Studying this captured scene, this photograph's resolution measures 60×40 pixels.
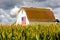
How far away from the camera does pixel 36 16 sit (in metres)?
42.4

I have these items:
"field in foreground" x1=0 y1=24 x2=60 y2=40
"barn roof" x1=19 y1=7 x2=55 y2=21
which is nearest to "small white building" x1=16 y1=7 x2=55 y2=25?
"barn roof" x1=19 y1=7 x2=55 y2=21

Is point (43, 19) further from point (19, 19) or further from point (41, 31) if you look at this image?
point (41, 31)

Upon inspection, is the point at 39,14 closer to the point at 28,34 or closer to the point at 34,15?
the point at 34,15

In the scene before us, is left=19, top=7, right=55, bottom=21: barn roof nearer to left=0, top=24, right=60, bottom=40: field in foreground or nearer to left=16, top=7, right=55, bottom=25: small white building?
left=16, top=7, right=55, bottom=25: small white building

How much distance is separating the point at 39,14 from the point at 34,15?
49.4 inches

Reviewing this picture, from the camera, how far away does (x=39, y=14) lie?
4338 cm

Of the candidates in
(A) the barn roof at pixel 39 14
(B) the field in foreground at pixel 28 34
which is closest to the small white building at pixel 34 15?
(A) the barn roof at pixel 39 14

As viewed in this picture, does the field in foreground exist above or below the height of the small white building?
above

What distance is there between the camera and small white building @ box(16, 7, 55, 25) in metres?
41.6

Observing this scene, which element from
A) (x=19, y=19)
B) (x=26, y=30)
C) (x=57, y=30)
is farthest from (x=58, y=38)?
(x=19, y=19)

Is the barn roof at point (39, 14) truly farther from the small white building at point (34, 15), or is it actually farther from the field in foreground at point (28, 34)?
the field in foreground at point (28, 34)

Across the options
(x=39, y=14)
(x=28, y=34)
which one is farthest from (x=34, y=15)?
(x=28, y=34)

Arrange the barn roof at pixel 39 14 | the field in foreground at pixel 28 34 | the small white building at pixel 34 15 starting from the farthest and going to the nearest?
the barn roof at pixel 39 14 → the small white building at pixel 34 15 → the field in foreground at pixel 28 34

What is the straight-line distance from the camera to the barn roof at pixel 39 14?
41.8 metres
